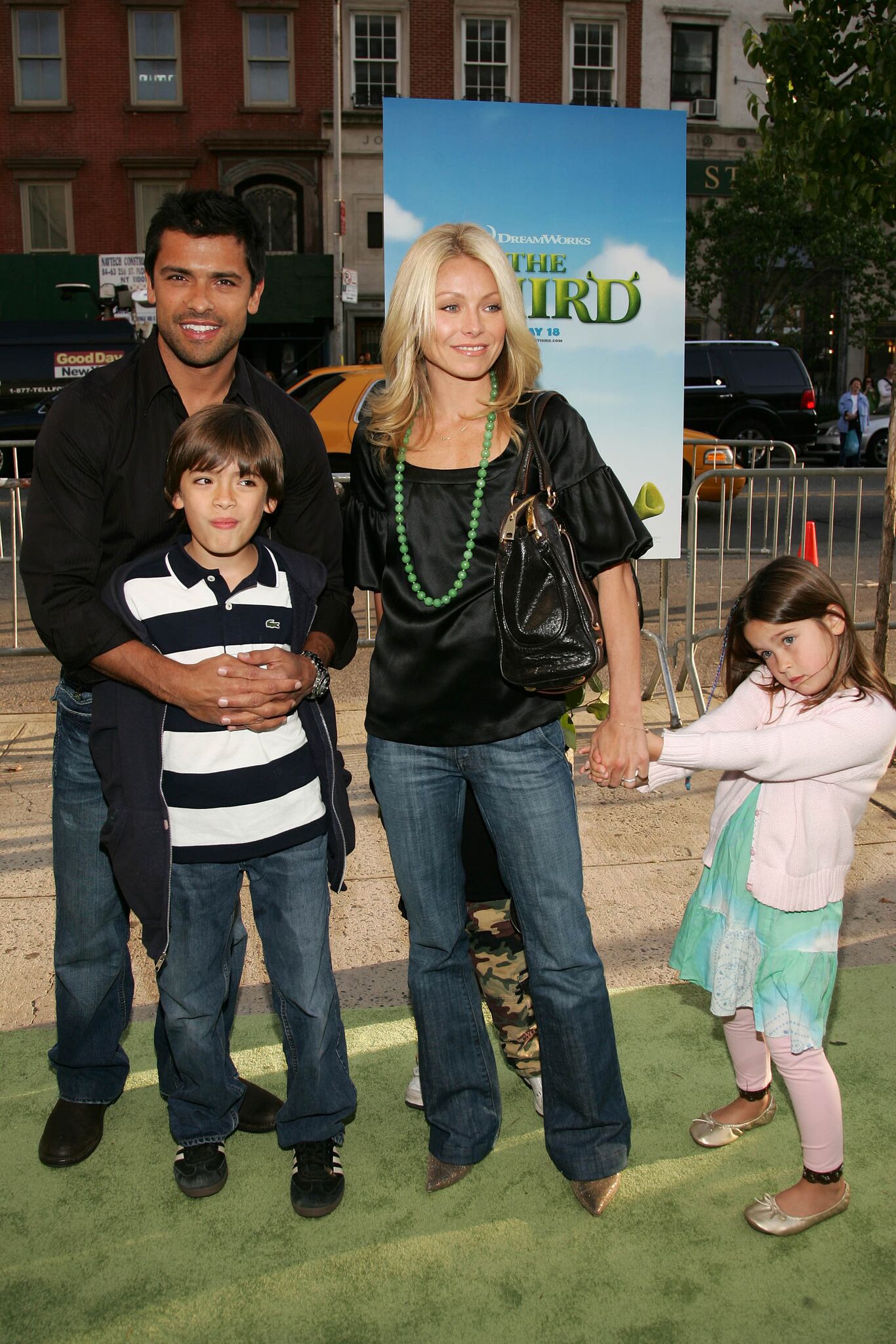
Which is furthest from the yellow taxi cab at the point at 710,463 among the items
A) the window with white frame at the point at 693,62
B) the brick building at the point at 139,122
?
the window with white frame at the point at 693,62

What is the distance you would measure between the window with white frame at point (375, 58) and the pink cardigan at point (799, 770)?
1146 inches

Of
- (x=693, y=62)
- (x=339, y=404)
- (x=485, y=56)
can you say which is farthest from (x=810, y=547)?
(x=693, y=62)

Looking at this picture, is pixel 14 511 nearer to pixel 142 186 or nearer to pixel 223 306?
pixel 223 306

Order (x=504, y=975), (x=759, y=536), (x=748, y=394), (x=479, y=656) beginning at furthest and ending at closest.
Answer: (x=748, y=394) < (x=759, y=536) < (x=504, y=975) < (x=479, y=656)

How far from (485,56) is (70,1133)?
3014 cm

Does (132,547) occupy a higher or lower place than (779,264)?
lower

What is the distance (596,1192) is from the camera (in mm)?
2766

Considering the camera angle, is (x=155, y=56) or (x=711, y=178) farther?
(x=711, y=178)

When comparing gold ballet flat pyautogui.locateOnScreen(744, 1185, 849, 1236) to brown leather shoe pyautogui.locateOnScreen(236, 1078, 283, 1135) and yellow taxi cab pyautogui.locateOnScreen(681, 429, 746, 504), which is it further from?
yellow taxi cab pyautogui.locateOnScreen(681, 429, 746, 504)

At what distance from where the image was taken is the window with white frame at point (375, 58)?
2848cm

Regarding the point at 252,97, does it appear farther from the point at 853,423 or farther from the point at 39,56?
the point at 853,423

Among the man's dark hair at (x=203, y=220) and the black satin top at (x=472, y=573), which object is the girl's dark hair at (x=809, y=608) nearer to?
the black satin top at (x=472, y=573)

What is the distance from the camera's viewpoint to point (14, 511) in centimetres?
752

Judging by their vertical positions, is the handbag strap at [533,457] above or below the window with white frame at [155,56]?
below
